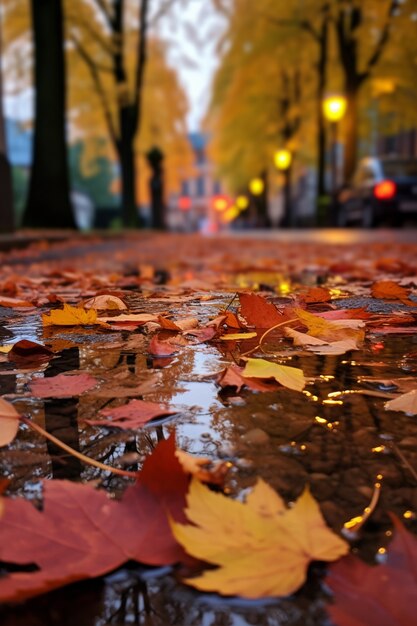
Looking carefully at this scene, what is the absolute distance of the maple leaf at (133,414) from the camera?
1.05 meters

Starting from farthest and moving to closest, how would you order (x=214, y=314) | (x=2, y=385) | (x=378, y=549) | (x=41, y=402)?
(x=214, y=314)
(x=2, y=385)
(x=41, y=402)
(x=378, y=549)

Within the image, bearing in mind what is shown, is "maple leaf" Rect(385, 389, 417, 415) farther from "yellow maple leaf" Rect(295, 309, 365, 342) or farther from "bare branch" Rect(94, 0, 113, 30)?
"bare branch" Rect(94, 0, 113, 30)

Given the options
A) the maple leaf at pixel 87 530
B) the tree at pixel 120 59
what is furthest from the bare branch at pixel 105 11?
the maple leaf at pixel 87 530

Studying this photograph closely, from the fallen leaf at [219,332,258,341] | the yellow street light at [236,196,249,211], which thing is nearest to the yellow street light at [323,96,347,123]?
the fallen leaf at [219,332,258,341]

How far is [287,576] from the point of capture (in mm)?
631

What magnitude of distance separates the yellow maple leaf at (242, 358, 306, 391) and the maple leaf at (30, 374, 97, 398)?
1.05ft

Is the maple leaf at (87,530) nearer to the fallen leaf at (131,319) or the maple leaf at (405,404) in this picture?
the maple leaf at (405,404)

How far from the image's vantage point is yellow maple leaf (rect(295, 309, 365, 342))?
70.2 inches

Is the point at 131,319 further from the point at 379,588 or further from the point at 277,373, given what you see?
the point at 379,588

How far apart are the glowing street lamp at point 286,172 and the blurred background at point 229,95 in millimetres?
108

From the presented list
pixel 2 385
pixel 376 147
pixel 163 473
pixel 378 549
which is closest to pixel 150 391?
pixel 2 385

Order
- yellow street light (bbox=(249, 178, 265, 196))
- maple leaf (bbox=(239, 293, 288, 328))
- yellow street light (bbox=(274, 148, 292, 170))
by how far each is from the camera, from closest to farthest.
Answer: maple leaf (bbox=(239, 293, 288, 328)) < yellow street light (bbox=(274, 148, 292, 170)) < yellow street light (bbox=(249, 178, 265, 196))

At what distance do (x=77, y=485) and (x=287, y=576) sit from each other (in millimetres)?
283

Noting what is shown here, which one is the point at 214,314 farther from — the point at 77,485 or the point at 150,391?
the point at 77,485
